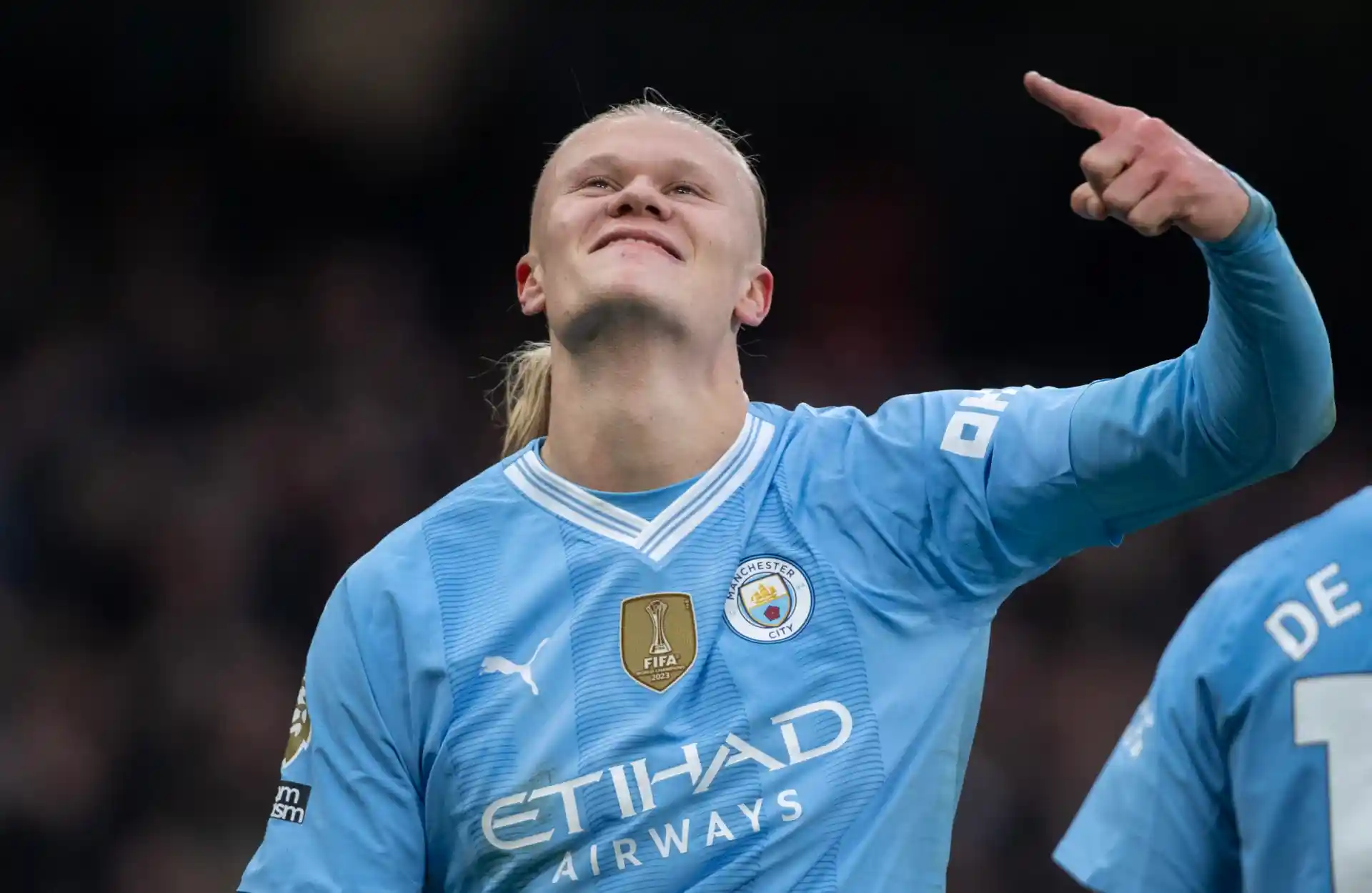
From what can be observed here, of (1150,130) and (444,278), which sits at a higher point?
(444,278)

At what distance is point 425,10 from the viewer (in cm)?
689

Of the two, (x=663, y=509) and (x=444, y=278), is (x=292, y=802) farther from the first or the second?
(x=444, y=278)

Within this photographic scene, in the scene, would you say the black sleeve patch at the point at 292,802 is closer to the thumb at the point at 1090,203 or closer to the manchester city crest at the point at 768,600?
the manchester city crest at the point at 768,600

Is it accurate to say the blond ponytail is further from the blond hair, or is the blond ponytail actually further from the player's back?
the player's back

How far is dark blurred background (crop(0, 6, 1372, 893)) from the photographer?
6215 mm

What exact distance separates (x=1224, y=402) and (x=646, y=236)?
117 centimetres

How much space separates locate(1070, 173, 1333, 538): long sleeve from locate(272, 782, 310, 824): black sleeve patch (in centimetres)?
146

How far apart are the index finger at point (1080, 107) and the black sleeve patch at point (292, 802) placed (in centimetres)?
171

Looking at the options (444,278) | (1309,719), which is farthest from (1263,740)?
(444,278)

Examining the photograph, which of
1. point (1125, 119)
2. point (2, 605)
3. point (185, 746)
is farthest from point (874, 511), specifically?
point (2, 605)

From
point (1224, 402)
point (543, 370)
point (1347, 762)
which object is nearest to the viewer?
point (1347, 762)

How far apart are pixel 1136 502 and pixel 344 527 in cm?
414

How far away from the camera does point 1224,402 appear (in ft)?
8.52

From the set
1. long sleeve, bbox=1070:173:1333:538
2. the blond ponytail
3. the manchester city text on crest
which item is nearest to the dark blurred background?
the blond ponytail
